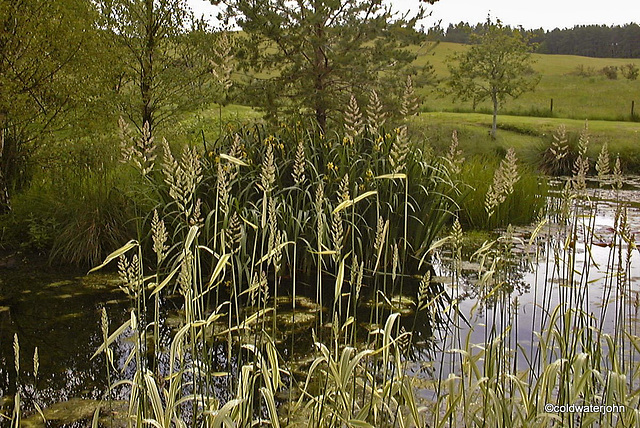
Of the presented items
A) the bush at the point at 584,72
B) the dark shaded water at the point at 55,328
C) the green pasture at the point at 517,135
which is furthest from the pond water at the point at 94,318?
the bush at the point at 584,72

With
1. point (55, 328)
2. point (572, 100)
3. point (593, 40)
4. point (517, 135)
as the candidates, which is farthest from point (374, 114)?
point (593, 40)

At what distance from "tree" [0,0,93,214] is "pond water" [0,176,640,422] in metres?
2.01

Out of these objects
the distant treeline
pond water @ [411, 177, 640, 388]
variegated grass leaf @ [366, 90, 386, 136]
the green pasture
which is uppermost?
A: the distant treeline

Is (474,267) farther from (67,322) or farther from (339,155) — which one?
(67,322)

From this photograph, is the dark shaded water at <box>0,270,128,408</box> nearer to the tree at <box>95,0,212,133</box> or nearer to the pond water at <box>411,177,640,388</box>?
the pond water at <box>411,177,640,388</box>

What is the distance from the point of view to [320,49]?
37.9ft

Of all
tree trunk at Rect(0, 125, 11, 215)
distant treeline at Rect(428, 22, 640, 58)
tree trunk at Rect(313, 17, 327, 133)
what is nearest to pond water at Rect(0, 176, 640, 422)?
tree trunk at Rect(0, 125, 11, 215)

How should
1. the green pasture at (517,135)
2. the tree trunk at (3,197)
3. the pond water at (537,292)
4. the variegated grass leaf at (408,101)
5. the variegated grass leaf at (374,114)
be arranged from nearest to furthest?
the variegated grass leaf at (408,101)
the variegated grass leaf at (374,114)
the pond water at (537,292)
the tree trunk at (3,197)
the green pasture at (517,135)

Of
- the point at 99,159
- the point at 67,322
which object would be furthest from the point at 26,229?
the point at 67,322

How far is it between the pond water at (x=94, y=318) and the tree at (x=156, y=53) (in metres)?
3.62

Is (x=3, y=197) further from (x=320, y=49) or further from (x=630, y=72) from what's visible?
(x=630, y=72)

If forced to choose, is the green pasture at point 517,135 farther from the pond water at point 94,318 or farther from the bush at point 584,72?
the bush at point 584,72

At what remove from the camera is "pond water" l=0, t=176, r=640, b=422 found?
3738 mm

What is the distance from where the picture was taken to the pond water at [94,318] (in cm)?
374
